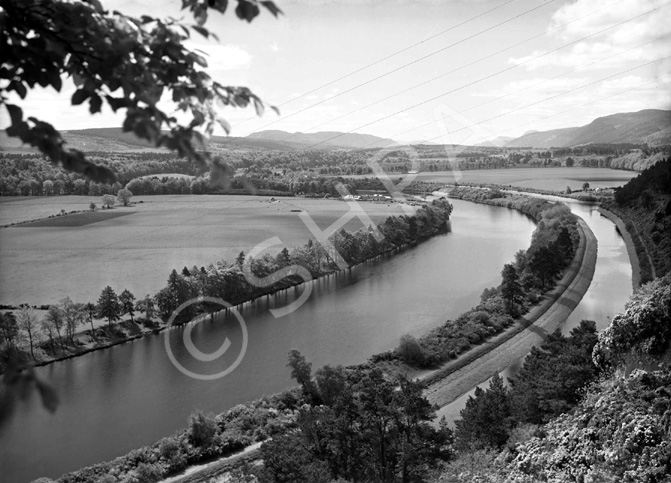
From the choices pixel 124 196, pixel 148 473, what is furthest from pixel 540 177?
pixel 148 473

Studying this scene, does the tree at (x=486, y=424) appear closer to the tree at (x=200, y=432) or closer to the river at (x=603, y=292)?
the river at (x=603, y=292)

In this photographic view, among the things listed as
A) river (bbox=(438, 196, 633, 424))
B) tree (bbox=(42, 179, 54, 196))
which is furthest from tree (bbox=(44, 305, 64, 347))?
tree (bbox=(42, 179, 54, 196))

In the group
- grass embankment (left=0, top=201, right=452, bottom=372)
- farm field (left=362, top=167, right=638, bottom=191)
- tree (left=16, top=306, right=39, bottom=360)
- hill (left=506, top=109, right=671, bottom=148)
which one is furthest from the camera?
hill (left=506, top=109, right=671, bottom=148)

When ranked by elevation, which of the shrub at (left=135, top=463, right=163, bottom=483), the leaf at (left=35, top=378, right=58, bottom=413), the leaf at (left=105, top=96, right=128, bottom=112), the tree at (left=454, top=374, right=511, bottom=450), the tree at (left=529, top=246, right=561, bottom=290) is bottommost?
the shrub at (left=135, top=463, right=163, bottom=483)

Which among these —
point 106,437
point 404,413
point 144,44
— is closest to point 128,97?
point 144,44

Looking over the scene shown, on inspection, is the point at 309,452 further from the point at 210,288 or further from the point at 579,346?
the point at 210,288

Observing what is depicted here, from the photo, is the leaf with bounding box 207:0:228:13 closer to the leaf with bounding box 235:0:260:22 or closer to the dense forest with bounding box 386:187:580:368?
the leaf with bounding box 235:0:260:22

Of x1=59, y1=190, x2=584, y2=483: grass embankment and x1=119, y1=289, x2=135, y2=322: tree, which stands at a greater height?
x1=119, y1=289, x2=135, y2=322: tree
